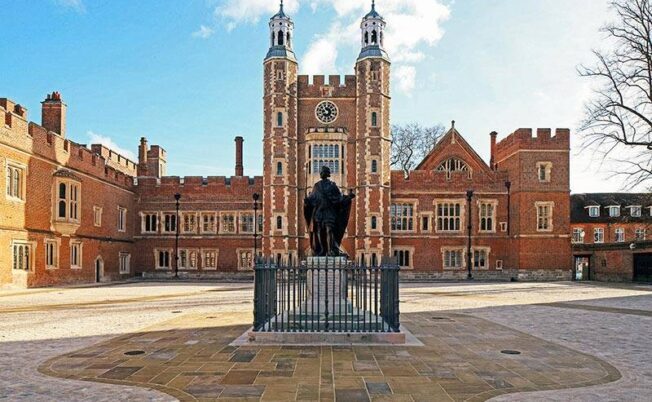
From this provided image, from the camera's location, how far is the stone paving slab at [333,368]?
243 inches

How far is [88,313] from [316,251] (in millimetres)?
7511

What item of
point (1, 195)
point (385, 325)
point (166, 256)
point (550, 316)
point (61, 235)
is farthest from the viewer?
point (166, 256)

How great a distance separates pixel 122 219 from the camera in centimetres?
3469

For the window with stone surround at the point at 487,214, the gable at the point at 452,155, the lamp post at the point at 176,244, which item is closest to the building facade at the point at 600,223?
the window with stone surround at the point at 487,214

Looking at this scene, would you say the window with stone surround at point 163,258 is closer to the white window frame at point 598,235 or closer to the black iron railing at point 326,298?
the black iron railing at point 326,298

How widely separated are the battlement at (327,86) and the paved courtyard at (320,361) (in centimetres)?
2394

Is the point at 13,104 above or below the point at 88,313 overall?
above

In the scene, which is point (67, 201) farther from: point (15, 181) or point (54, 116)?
point (54, 116)

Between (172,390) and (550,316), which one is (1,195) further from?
(550,316)

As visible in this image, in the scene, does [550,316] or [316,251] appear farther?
[550,316]

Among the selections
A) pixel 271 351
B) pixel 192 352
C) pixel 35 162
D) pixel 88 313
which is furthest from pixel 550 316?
pixel 35 162

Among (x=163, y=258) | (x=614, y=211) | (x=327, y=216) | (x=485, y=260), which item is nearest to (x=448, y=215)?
(x=485, y=260)

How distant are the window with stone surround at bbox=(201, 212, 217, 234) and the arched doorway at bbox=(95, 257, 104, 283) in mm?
7485

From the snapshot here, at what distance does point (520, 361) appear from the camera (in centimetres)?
796
